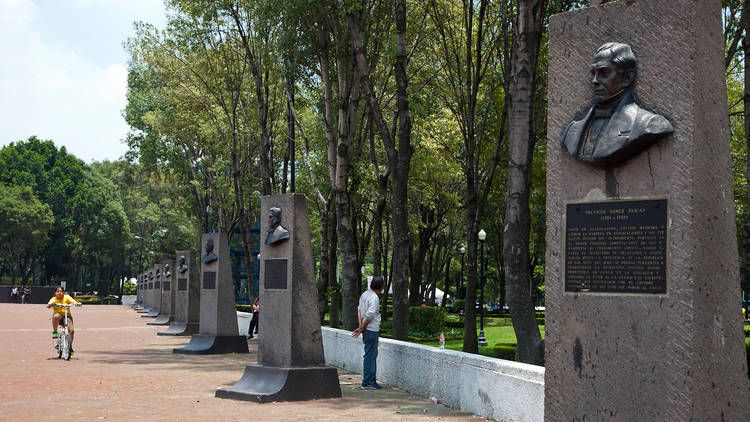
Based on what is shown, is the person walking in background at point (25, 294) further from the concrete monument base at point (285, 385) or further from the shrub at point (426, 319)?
the concrete monument base at point (285, 385)

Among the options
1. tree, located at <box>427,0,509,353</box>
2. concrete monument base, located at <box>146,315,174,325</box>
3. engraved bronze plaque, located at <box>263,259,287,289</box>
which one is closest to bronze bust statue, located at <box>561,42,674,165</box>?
engraved bronze plaque, located at <box>263,259,287,289</box>

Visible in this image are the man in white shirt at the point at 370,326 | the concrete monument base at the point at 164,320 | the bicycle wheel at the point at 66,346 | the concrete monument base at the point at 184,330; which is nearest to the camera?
the man in white shirt at the point at 370,326

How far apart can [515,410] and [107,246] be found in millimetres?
79058

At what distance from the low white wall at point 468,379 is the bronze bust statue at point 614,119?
11.4ft

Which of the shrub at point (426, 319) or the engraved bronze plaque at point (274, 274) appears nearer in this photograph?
the engraved bronze plaque at point (274, 274)

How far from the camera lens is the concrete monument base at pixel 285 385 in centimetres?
1227

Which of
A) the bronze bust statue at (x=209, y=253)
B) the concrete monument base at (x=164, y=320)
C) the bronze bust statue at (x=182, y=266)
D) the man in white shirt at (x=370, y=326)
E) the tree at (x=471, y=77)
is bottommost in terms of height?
the concrete monument base at (x=164, y=320)

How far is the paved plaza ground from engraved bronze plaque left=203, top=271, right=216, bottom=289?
1817 mm

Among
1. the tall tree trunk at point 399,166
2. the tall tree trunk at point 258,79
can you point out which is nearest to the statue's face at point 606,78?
the tall tree trunk at point 399,166

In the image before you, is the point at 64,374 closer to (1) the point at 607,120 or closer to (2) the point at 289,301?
(2) the point at 289,301

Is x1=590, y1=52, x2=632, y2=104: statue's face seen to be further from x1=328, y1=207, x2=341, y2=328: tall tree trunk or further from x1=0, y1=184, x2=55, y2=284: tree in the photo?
x1=0, y1=184, x2=55, y2=284: tree

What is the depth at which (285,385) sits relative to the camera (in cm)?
1232

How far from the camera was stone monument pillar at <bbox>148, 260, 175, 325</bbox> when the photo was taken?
36062 mm

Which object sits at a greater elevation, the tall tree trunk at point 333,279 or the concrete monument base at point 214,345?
the tall tree trunk at point 333,279
